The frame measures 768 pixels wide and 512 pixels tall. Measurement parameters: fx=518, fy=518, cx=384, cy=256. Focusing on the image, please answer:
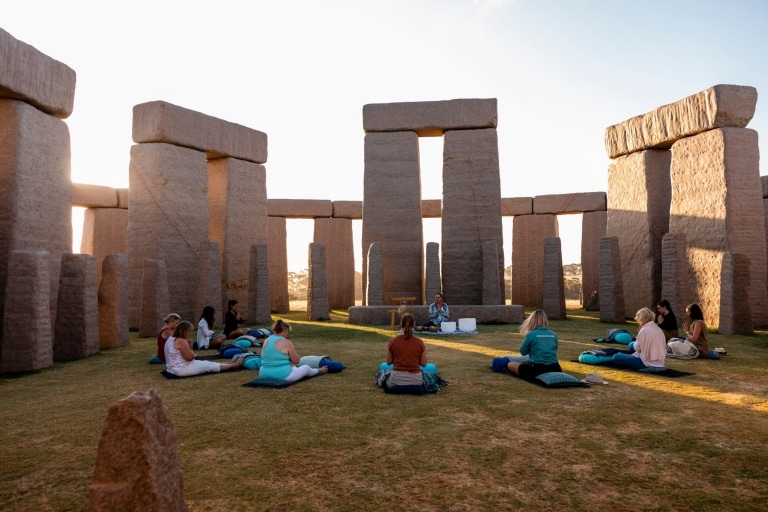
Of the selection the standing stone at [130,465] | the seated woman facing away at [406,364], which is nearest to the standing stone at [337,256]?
the seated woman facing away at [406,364]

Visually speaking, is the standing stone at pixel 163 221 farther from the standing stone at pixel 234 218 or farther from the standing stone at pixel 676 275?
the standing stone at pixel 676 275

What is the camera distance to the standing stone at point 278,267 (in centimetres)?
1731

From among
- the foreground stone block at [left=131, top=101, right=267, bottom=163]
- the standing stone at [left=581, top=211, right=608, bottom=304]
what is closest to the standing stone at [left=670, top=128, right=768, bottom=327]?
the standing stone at [left=581, top=211, right=608, bottom=304]

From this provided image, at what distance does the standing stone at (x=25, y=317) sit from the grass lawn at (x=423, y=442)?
19.1 inches

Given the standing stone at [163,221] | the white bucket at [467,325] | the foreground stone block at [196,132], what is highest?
the foreground stone block at [196,132]

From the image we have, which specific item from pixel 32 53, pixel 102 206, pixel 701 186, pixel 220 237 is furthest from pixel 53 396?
pixel 102 206

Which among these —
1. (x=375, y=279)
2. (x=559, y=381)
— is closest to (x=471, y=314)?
(x=375, y=279)

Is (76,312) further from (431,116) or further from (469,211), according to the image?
(431,116)

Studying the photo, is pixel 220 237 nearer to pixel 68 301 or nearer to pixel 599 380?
pixel 68 301

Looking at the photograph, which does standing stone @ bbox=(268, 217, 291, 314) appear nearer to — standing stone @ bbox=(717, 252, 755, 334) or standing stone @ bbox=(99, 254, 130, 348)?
standing stone @ bbox=(99, 254, 130, 348)

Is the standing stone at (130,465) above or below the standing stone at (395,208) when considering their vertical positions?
below

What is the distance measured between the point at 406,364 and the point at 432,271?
23.7 feet

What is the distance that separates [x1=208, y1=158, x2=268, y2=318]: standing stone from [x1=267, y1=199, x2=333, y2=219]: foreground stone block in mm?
4605

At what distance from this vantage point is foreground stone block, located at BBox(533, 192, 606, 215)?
18.1 m
